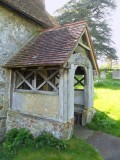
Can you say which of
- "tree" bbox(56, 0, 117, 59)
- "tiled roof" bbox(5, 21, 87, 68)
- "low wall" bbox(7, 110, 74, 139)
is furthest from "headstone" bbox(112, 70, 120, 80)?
"low wall" bbox(7, 110, 74, 139)

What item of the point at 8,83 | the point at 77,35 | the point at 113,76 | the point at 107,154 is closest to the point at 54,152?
the point at 107,154

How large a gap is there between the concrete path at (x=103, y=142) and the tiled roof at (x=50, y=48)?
3602mm

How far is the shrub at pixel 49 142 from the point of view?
6688 mm

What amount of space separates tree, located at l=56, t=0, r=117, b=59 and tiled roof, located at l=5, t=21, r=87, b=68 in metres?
20.2

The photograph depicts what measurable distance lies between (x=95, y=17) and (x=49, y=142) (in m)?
26.9

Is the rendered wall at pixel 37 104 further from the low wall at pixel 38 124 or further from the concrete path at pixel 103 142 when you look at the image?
the concrete path at pixel 103 142

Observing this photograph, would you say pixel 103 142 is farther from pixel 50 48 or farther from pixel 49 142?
pixel 50 48

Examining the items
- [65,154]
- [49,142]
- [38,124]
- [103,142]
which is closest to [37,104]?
[38,124]

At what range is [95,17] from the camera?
1177 inches

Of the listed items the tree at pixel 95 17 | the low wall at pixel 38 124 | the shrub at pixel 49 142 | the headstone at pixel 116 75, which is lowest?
the shrub at pixel 49 142

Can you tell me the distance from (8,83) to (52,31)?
3.25 m

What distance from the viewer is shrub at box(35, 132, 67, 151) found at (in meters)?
6.69

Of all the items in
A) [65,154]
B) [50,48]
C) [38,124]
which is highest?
[50,48]

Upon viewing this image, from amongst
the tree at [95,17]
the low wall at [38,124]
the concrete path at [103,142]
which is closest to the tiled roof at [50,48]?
the low wall at [38,124]
